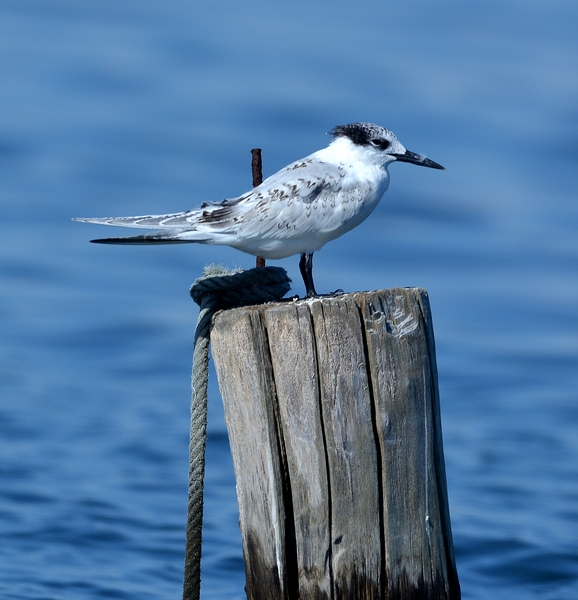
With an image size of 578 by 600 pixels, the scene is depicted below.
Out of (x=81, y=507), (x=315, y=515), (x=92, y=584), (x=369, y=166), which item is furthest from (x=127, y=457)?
(x=315, y=515)

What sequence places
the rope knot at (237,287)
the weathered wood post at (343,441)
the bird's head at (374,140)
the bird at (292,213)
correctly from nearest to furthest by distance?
the weathered wood post at (343,441) < the rope knot at (237,287) < the bird at (292,213) < the bird's head at (374,140)

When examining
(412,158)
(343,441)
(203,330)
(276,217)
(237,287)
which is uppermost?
(412,158)

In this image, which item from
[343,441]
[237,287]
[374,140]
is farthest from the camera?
[374,140]

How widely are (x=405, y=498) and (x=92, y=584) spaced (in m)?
4.13

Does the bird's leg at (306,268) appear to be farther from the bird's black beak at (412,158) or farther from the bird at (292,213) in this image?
the bird's black beak at (412,158)

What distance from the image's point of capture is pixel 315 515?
3.90 m

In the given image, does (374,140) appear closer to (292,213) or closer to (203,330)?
(292,213)

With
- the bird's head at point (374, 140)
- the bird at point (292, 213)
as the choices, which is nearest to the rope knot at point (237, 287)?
the bird at point (292, 213)

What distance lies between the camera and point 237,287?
443 cm

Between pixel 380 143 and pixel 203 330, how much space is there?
172 cm

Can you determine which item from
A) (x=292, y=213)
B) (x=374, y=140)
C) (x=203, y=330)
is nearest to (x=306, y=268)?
(x=292, y=213)

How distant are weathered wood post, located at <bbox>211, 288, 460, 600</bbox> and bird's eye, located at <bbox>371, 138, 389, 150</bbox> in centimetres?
185

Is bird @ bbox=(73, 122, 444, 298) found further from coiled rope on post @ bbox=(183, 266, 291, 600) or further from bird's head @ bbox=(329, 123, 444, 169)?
coiled rope on post @ bbox=(183, 266, 291, 600)

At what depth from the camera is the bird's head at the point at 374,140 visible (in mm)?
5566
